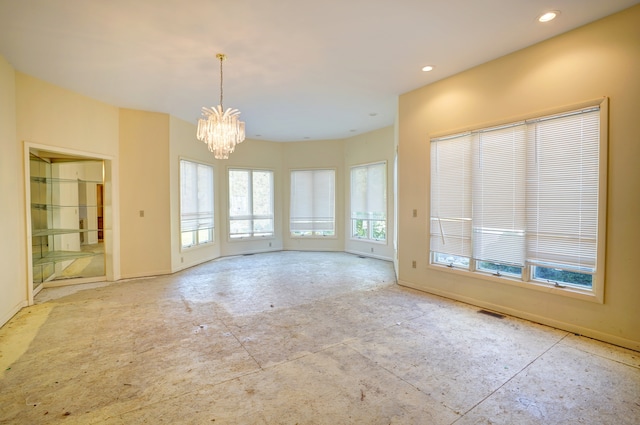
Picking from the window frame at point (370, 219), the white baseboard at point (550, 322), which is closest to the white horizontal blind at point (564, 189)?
the white baseboard at point (550, 322)

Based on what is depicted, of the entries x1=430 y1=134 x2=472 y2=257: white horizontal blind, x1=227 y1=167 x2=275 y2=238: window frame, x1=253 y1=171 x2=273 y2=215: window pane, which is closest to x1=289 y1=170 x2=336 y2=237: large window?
x1=227 y1=167 x2=275 y2=238: window frame

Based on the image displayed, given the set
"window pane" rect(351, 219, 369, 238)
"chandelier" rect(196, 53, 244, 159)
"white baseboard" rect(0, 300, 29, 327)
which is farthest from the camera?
"window pane" rect(351, 219, 369, 238)

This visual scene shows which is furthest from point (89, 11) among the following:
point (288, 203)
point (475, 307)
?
point (288, 203)

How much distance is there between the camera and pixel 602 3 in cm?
267

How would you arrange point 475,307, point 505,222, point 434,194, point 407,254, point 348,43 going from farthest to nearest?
point 407,254 → point 434,194 → point 475,307 → point 505,222 → point 348,43

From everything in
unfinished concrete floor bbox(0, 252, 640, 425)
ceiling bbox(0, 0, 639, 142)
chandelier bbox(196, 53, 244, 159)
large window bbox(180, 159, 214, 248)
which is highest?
ceiling bbox(0, 0, 639, 142)

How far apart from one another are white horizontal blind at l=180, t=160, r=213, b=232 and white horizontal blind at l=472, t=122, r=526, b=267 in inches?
215

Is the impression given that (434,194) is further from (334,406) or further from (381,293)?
(334,406)

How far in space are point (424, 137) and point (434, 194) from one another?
889mm

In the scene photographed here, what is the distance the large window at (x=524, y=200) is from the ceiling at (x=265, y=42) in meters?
1.00

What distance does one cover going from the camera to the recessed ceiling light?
9.11 feet

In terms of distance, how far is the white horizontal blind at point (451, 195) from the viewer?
4.06 meters

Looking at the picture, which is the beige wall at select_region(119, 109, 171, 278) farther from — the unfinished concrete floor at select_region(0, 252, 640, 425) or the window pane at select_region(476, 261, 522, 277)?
the window pane at select_region(476, 261, 522, 277)

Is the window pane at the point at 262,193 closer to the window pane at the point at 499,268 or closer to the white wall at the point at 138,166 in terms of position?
the white wall at the point at 138,166
